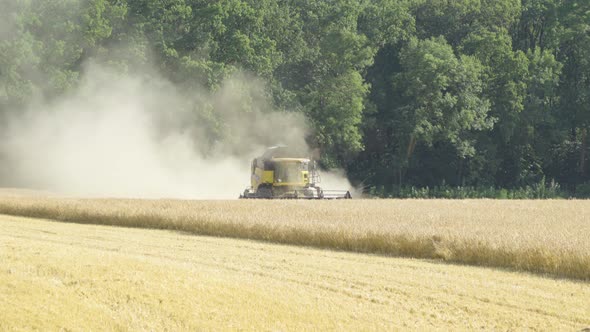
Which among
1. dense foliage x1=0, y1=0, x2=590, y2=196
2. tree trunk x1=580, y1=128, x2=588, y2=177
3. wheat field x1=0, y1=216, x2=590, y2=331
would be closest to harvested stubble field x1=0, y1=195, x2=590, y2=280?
wheat field x1=0, y1=216, x2=590, y2=331

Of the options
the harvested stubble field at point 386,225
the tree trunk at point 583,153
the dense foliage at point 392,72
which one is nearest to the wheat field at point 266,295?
the harvested stubble field at point 386,225

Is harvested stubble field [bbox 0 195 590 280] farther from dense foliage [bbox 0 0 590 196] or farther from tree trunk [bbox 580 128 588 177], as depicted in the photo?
tree trunk [bbox 580 128 588 177]

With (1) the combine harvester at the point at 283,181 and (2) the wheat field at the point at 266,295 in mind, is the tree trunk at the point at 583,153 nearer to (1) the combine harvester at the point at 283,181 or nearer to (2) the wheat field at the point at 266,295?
(1) the combine harvester at the point at 283,181

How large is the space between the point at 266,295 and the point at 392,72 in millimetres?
51853

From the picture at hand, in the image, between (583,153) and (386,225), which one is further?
(583,153)

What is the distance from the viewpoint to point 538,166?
61.7 meters

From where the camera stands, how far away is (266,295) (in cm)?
1330

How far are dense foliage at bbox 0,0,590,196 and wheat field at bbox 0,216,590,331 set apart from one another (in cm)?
3990

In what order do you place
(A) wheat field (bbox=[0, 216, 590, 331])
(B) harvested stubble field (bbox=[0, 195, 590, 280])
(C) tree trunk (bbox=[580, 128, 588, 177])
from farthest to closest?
(C) tree trunk (bbox=[580, 128, 588, 177]) → (B) harvested stubble field (bbox=[0, 195, 590, 280]) → (A) wheat field (bbox=[0, 216, 590, 331])

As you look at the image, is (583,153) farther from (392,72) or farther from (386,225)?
(386,225)

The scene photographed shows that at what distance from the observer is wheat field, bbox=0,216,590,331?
11.9 metres

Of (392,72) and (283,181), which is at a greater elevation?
(392,72)

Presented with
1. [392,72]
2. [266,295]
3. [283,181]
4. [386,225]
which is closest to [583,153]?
[392,72]

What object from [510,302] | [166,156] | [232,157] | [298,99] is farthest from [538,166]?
[510,302]
